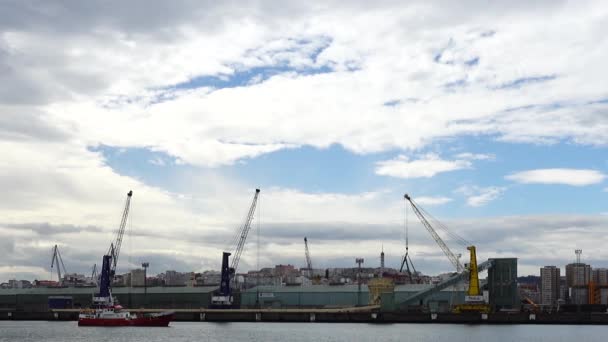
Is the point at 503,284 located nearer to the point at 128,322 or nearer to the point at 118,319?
the point at 128,322

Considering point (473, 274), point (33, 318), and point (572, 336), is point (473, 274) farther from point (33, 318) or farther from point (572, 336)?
point (33, 318)

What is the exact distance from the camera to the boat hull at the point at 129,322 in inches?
5679

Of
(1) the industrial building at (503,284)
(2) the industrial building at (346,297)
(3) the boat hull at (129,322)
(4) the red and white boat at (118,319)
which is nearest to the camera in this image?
(3) the boat hull at (129,322)

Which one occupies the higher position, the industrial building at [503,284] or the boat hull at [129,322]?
the industrial building at [503,284]

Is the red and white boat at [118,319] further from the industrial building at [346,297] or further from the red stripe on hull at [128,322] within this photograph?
the industrial building at [346,297]

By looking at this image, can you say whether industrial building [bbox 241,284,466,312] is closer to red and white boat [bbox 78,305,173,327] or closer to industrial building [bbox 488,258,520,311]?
industrial building [bbox 488,258,520,311]

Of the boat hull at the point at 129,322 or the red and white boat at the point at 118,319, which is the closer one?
the boat hull at the point at 129,322

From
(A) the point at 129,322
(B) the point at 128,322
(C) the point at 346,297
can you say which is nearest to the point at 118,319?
(B) the point at 128,322

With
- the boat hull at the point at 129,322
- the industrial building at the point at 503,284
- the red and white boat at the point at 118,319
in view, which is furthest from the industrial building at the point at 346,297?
the boat hull at the point at 129,322

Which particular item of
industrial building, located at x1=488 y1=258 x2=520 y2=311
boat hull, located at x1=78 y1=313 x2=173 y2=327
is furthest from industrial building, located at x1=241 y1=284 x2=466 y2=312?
boat hull, located at x1=78 y1=313 x2=173 y2=327

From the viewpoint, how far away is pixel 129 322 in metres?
144

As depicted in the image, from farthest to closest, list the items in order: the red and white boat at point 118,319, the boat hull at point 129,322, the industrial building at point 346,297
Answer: the industrial building at point 346,297 < the red and white boat at point 118,319 < the boat hull at point 129,322

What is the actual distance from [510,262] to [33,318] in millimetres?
102671

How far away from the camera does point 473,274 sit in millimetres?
170125
